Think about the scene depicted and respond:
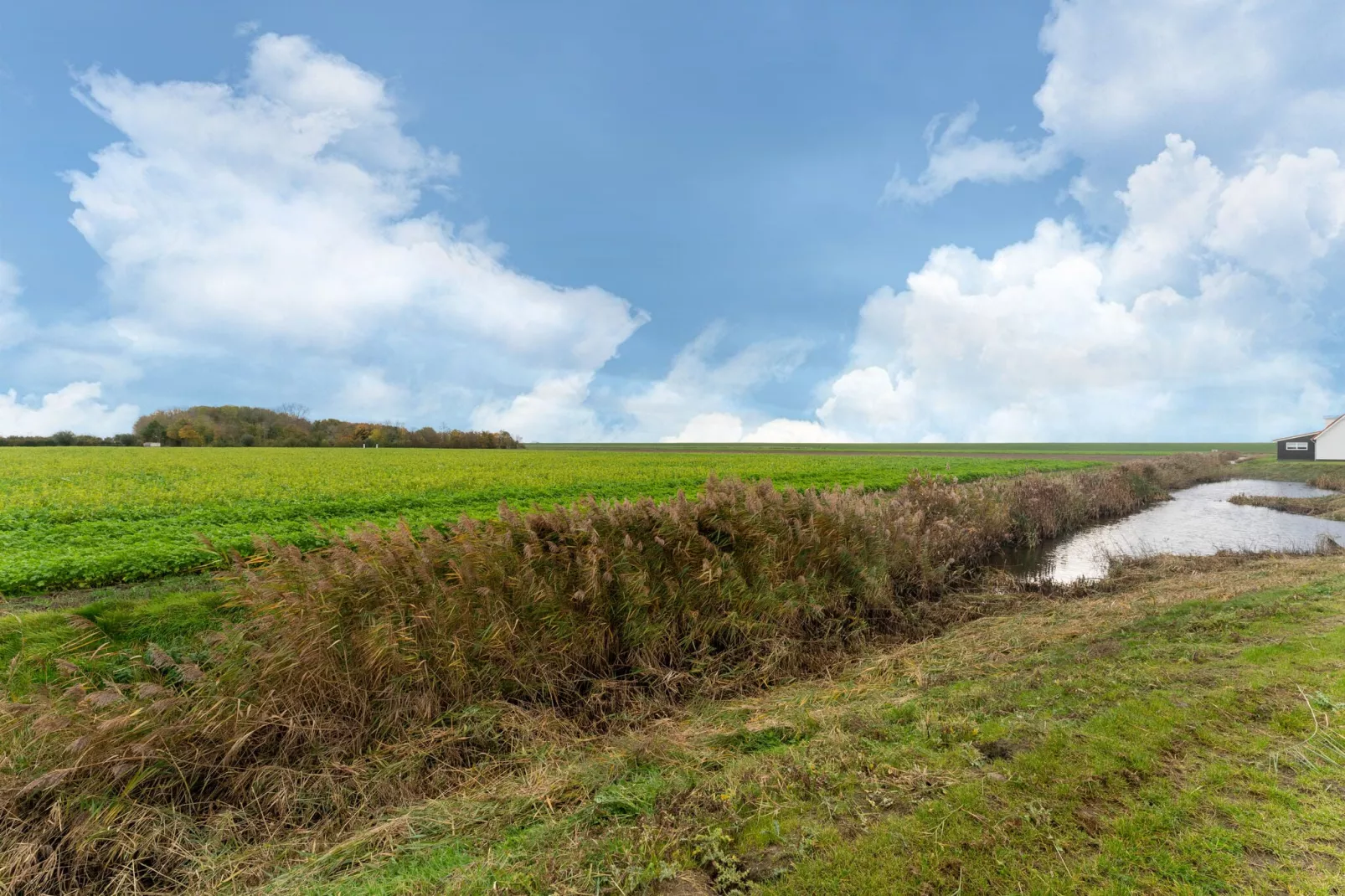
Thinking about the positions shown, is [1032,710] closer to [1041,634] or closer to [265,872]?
[1041,634]

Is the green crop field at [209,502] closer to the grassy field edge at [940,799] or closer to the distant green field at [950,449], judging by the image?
the grassy field edge at [940,799]

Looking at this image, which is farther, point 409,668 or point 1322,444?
point 1322,444

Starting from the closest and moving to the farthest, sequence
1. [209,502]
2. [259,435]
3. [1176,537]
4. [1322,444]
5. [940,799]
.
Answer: [940,799], [209,502], [1176,537], [1322,444], [259,435]

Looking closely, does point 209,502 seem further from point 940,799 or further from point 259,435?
point 259,435

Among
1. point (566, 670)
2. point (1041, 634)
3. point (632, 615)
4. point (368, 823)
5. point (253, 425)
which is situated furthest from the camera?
point (253, 425)

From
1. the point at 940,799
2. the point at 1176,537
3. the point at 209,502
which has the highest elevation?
the point at 209,502

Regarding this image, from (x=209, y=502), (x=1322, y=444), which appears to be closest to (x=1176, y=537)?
(x=209, y=502)

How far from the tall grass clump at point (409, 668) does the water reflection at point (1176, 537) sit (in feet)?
27.6

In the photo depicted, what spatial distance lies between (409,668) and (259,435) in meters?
95.1

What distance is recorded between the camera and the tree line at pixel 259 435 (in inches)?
3044

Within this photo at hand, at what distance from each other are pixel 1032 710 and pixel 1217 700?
4.81 feet

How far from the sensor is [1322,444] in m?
51.6

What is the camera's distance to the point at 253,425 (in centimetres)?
8231

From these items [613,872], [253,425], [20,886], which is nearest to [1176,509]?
[613,872]
